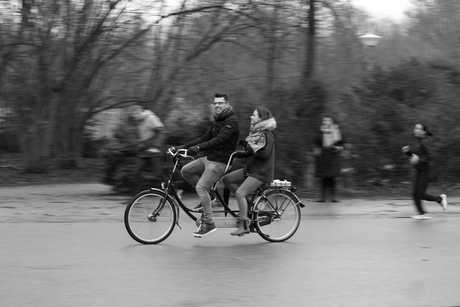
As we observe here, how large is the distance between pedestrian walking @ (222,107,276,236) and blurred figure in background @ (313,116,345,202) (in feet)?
16.4

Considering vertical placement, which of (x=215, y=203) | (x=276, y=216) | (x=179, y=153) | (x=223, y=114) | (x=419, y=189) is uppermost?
(x=223, y=114)

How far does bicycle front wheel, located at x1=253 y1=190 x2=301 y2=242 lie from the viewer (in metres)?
9.04

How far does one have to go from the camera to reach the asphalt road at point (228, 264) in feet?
20.0

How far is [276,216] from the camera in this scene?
909 centimetres

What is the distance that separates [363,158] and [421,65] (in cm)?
297

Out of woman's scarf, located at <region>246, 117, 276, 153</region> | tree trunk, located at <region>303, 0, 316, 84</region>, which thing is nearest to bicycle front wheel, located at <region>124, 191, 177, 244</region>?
woman's scarf, located at <region>246, 117, 276, 153</region>

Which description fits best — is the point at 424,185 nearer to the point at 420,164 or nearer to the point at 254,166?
the point at 420,164

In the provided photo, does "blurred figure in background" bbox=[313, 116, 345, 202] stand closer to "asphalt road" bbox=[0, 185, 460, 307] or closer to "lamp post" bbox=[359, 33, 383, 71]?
"asphalt road" bbox=[0, 185, 460, 307]

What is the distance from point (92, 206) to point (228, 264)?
547 cm


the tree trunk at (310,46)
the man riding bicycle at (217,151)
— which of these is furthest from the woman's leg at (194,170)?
the tree trunk at (310,46)

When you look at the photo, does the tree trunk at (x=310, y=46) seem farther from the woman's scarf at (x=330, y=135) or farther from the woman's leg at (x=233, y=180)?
the woman's leg at (x=233, y=180)

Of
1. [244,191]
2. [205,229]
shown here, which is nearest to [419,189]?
[244,191]

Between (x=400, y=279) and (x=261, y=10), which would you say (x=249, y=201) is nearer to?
(x=400, y=279)

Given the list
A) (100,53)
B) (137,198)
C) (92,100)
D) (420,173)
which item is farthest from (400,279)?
(92,100)
